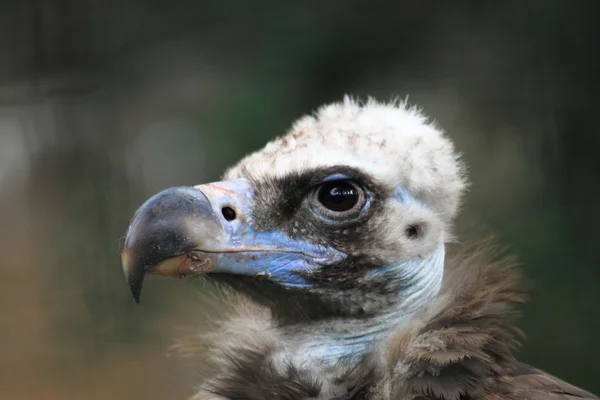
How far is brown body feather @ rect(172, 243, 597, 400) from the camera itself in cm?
106

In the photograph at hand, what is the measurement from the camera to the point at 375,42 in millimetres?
2422

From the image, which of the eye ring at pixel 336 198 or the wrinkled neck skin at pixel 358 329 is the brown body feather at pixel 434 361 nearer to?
the wrinkled neck skin at pixel 358 329

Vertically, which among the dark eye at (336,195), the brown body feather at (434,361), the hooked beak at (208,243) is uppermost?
the dark eye at (336,195)

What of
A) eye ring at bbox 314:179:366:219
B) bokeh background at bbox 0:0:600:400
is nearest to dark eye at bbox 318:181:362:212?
eye ring at bbox 314:179:366:219

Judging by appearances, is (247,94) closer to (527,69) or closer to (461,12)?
(461,12)

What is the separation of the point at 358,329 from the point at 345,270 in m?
0.11

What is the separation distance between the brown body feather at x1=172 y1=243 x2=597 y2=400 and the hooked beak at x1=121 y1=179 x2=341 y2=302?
0.54 ft

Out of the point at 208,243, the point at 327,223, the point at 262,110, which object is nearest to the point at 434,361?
the point at 327,223

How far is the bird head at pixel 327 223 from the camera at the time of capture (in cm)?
114

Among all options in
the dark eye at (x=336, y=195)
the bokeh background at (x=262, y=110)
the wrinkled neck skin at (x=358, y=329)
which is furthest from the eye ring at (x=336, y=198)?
the bokeh background at (x=262, y=110)

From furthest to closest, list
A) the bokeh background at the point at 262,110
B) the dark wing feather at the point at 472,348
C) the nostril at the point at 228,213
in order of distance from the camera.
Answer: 1. the bokeh background at the point at 262,110
2. the nostril at the point at 228,213
3. the dark wing feather at the point at 472,348

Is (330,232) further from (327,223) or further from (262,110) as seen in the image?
(262,110)

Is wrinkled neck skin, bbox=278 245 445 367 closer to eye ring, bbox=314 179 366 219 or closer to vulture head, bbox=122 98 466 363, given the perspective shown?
vulture head, bbox=122 98 466 363

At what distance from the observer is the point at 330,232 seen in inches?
46.6
